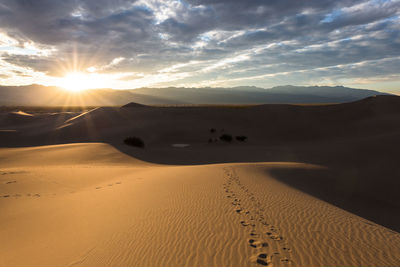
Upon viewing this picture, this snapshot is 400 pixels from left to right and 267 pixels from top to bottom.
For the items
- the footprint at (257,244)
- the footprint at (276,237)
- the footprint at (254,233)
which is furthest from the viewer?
the footprint at (254,233)

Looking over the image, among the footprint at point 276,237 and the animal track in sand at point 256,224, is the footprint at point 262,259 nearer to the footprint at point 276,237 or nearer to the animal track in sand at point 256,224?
the animal track in sand at point 256,224

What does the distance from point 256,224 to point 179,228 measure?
5.40 ft

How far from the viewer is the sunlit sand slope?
12.7 feet

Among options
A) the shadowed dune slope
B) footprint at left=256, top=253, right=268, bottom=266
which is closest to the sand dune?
footprint at left=256, top=253, right=268, bottom=266

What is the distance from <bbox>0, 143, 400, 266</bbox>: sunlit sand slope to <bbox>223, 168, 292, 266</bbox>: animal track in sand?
0.06ft

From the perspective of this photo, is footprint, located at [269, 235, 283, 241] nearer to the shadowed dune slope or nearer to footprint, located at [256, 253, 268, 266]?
footprint, located at [256, 253, 268, 266]

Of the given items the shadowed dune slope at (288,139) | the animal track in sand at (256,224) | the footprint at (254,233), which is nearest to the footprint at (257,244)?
the animal track in sand at (256,224)

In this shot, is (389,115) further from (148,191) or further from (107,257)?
(107,257)

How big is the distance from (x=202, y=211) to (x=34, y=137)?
31.4 m

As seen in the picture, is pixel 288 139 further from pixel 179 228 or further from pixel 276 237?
pixel 179 228

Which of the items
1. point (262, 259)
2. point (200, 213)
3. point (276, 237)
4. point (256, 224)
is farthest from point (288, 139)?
point (262, 259)

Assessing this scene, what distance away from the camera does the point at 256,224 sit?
500 centimetres

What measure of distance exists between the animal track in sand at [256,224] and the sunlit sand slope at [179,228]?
0.06 feet

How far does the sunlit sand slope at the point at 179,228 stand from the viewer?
152 inches
